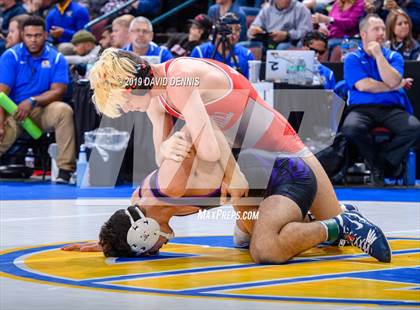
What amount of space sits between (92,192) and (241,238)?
4342 mm

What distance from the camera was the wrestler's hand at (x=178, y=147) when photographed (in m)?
5.71

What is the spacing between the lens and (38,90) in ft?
37.7

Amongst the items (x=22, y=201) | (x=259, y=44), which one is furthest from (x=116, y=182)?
(x=259, y=44)

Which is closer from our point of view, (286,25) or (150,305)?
(150,305)

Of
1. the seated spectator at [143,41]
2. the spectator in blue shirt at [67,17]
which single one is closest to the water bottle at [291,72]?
the seated spectator at [143,41]

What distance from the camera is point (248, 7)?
1423 cm

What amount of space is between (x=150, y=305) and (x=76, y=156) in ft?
24.1

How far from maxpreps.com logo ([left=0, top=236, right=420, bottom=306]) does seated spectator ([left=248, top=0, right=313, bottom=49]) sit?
21.8 ft

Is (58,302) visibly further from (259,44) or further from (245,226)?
(259,44)

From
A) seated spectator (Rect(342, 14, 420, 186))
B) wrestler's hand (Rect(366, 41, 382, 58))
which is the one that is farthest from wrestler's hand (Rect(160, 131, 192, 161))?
wrestler's hand (Rect(366, 41, 382, 58))

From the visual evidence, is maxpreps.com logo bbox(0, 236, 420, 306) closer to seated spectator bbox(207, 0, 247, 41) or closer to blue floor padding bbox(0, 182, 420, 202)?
blue floor padding bbox(0, 182, 420, 202)

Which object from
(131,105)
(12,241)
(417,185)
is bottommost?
(417,185)

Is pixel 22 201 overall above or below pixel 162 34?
below

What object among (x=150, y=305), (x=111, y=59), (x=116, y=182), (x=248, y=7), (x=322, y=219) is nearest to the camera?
(x=150, y=305)
